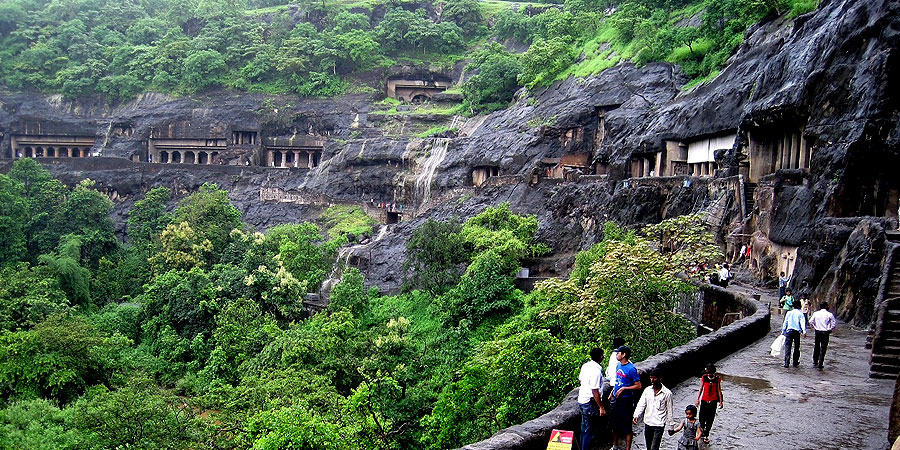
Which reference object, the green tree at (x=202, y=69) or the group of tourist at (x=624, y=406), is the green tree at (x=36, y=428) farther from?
the green tree at (x=202, y=69)

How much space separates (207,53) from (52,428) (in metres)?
55.8

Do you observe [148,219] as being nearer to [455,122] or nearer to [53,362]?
[455,122]

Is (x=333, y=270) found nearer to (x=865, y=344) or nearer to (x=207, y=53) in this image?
(x=865, y=344)

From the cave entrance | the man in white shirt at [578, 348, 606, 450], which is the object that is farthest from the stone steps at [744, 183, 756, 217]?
the cave entrance

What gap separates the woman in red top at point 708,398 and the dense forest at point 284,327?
4630mm

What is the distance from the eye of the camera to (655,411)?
28.8ft

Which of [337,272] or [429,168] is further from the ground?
[429,168]

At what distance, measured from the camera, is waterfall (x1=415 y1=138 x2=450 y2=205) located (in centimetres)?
5183

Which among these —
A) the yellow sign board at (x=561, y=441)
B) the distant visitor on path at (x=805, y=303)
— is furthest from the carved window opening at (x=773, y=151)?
the yellow sign board at (x=561, y=441)

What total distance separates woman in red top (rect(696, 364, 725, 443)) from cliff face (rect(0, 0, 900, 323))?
10.2m

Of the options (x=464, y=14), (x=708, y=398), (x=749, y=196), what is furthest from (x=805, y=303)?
(x=464, y=14)

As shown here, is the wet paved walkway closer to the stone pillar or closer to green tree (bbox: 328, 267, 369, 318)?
the stone pillar

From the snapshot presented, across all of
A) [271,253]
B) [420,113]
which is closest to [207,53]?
[420,113]

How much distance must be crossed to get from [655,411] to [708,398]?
48.2 inches
